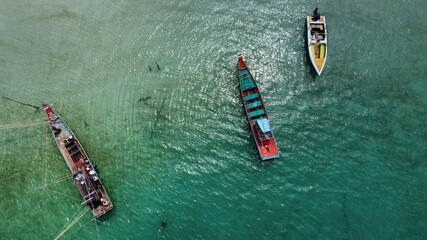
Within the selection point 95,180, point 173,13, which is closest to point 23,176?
point 95,180

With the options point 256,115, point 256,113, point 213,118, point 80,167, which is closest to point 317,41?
point 256,113

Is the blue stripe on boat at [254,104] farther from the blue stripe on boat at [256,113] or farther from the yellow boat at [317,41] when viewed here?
the yellow boat at [317,41]

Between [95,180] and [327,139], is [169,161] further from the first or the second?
[327,139]

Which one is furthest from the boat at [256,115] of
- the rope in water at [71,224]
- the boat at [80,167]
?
the rope in water at [71,224]

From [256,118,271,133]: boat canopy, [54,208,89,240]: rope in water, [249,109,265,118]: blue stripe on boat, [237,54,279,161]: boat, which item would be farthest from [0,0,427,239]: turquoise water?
[256,118,271,133]: boat canopy

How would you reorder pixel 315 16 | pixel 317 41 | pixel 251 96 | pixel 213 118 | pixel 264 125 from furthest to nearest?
pixel 315 16 < pixel 317 41 < pixel 213 118 < pixel 251 96 < pixel 264 125

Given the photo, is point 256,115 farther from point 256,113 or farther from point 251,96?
point 251,96
